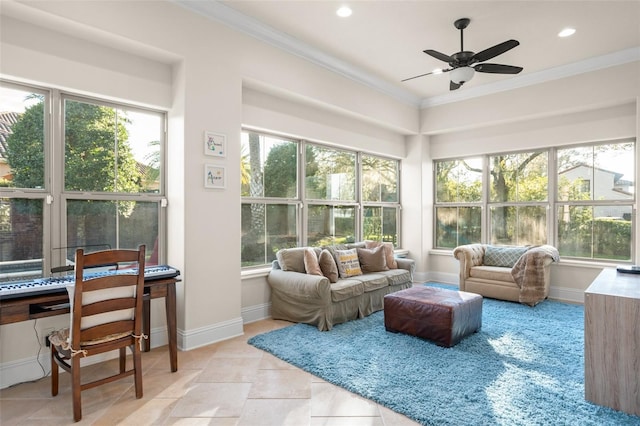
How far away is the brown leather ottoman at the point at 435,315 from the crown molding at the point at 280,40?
2937 mm

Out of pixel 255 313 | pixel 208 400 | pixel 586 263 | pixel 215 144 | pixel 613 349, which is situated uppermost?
pixel 215 144

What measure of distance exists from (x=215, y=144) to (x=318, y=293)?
1.80 m

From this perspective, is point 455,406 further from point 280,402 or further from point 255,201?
point 255,201

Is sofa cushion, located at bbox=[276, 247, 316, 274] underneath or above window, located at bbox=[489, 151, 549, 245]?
underneath

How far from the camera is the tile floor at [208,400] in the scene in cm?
215

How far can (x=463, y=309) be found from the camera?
3.33 m

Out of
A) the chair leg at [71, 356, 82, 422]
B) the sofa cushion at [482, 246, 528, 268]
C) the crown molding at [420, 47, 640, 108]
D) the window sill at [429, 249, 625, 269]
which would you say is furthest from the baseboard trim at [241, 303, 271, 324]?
the crown molding at [420, 47, 640, 108]

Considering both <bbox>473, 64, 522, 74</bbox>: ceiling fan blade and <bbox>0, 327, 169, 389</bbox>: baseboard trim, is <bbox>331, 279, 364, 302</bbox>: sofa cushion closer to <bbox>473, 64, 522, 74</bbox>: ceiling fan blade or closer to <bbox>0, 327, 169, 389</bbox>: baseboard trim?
<bbox>0, 327, 169, 389</bbox>: baseboard trim

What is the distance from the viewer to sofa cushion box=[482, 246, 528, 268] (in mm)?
5133

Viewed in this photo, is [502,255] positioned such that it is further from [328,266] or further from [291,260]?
[291,260]

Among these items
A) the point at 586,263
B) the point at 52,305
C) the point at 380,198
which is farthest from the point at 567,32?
the point at 52,305

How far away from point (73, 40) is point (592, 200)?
20.7 feet

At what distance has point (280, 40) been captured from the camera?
393 cm

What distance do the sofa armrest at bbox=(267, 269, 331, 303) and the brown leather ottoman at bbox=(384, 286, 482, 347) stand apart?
0.65m
